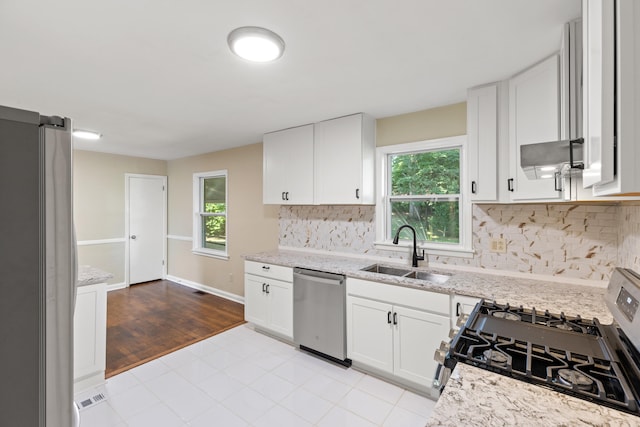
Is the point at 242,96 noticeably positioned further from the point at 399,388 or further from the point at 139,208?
the point at 139,208

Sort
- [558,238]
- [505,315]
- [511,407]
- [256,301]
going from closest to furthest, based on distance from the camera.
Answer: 1. [511,407]
2. [505,315]
3. [558,238]
4. [256,301]

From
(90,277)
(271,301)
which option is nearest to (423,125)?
(271,301)

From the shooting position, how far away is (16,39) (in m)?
1.66

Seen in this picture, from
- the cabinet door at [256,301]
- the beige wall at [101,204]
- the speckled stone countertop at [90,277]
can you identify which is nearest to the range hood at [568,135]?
the cabinet door at [256,301]

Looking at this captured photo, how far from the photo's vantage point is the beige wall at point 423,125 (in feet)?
8.72

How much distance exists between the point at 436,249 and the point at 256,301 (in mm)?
2062

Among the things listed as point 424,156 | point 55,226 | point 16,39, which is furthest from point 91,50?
point 424,156

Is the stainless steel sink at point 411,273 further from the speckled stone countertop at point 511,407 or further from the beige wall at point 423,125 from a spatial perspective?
the speckled stone countertop at point 511,407

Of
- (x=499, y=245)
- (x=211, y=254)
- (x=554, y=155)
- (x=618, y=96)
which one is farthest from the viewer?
(x=211, y=254)

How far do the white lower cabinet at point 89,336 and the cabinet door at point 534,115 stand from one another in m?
3.36

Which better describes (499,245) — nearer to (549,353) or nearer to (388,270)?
(388,270)

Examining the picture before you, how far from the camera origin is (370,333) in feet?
8.32

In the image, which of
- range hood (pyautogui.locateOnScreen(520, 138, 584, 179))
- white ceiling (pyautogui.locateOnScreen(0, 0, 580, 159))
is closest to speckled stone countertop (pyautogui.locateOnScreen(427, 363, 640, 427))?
range hood (pyautogui.locateOnScreen(520, 138, 584, 179))

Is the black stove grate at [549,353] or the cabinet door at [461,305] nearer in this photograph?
the black stove grate at [549,353]
